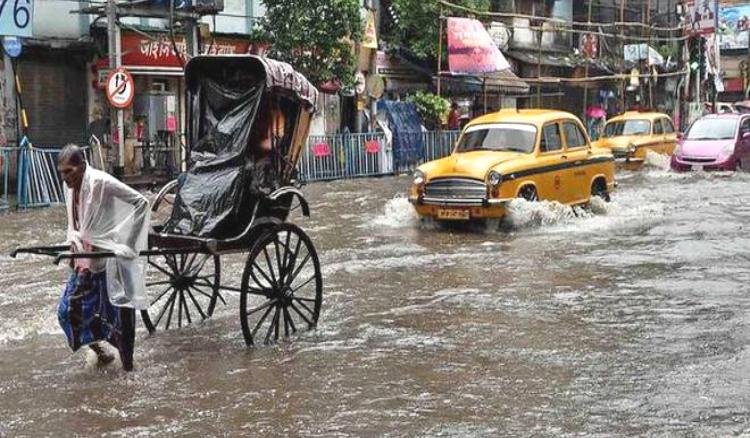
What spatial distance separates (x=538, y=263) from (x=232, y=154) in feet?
16.7

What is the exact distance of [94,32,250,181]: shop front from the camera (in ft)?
71.7

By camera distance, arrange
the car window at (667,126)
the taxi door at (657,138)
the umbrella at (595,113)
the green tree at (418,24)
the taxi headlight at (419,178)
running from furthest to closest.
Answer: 1. the umbrella at (595,113)
2. the green tree at (418,24)
3. the car window at (667,126)
4. the taxi door at (657,138)
5. the taxi headlight at (419,178)

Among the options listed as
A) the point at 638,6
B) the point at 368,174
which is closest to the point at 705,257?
Answer: the point at 368,174

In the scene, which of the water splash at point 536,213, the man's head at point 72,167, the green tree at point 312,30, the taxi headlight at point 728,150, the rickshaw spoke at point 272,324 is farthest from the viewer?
the green tree at point 312,30

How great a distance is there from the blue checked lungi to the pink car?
19.3 meters

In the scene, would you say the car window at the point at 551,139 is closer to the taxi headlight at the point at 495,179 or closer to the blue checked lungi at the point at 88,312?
the taxi headlight at the point at 495,179

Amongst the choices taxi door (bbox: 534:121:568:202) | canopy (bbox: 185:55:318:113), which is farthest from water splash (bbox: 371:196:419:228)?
canopy (bbox: 185:55:318:113)

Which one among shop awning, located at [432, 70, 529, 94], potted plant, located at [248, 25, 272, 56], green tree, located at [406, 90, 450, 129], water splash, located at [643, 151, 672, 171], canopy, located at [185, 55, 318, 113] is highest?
→ potted plant, located at [248, 25, 272, 56]

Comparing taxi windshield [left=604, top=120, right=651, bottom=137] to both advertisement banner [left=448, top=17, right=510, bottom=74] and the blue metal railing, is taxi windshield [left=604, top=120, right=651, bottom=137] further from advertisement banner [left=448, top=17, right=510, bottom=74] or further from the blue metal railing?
the blue metal railing

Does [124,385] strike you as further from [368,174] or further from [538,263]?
[368,174]

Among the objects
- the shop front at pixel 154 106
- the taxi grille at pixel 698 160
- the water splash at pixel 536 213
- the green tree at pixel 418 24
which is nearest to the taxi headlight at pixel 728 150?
the taxi grille at pixel 698 160

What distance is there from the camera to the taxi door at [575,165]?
15242 millimetres

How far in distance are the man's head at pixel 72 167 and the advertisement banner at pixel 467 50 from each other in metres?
20.7

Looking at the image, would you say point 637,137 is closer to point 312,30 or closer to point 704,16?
point 312,30
